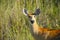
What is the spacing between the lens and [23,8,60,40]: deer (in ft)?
23.6

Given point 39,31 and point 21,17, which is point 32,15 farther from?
point 21,17

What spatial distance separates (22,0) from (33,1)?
0.30 meters

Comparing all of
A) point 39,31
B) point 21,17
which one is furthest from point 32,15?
point 21,17

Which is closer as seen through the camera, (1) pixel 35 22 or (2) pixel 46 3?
(1) pixel 35 22

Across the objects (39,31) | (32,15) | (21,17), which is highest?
(32,15)

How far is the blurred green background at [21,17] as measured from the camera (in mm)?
7824

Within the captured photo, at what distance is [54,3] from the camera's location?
28.7ft

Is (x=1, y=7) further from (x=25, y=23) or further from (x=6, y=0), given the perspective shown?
(x=25, y=23)

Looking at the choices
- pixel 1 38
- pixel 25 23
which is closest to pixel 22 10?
pixel 25 23

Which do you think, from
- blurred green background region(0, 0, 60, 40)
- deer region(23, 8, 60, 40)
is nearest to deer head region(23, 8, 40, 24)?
deer region(23, 8, 60, 40)

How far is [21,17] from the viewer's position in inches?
319

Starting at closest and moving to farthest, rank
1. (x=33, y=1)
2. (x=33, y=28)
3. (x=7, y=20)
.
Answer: (x=33, y=28) → (x=7, y=20) → (x=33, y=1)

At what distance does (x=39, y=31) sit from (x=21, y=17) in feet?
2.71

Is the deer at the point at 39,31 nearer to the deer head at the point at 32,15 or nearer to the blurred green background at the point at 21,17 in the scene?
the deer head at the point at 32,15
